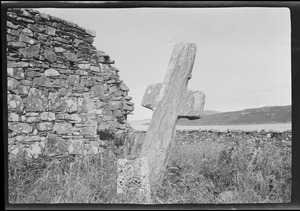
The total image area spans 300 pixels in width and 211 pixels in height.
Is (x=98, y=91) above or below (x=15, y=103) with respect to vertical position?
above

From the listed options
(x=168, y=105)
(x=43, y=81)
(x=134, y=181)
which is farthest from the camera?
(x=43, y=81)

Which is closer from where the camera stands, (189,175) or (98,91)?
(189,175)

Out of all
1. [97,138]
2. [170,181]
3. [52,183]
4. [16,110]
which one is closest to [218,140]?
[170,181]

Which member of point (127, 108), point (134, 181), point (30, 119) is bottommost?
point (134, 181)

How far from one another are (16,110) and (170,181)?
178 cm

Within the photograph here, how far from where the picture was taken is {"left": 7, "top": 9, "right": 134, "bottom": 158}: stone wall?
4.52 m

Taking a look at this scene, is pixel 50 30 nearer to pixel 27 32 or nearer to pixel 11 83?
pixel 27 32

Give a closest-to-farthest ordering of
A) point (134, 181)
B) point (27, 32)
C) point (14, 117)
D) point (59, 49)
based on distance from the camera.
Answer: point (134, 181)
point (14, 117)
point (27, 32)
point (59, 49)

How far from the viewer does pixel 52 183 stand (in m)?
4.20

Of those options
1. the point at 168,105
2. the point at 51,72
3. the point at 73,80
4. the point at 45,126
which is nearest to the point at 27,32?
the point at 51,72

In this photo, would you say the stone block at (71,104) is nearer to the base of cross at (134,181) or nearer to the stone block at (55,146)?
the stone block at (55,146)

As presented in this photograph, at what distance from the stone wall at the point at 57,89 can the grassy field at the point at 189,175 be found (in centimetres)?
26

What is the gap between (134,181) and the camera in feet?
13.4

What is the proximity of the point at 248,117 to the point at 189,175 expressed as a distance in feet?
3.11
